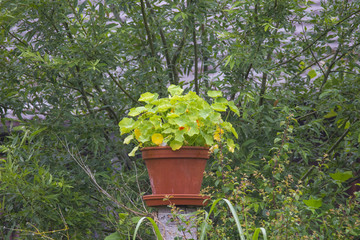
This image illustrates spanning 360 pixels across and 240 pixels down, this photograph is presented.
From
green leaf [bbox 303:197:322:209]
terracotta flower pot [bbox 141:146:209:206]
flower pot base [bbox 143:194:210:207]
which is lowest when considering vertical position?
flower pot base [bbox 143:194:210:207]

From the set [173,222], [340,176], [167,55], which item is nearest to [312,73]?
[340,176]

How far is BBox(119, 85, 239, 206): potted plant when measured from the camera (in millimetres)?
2100

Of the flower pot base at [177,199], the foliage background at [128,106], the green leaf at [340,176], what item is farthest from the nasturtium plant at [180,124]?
the green leaf at [340,176]

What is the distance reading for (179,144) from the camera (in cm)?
209

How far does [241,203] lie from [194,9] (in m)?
1.15

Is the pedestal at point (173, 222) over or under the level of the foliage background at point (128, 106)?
under

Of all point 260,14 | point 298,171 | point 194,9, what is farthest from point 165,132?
point 298,171

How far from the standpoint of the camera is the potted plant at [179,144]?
2100 mm

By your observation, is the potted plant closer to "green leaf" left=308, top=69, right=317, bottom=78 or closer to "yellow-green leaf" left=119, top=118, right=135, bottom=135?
"yellow-green leaf" left=119, top=118, right=135, bottom=135

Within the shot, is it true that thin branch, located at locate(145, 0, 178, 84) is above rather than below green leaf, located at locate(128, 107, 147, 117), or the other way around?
above

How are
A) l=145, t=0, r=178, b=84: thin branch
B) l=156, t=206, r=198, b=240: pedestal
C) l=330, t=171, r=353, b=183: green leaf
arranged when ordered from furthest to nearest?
l=145, t=0, r=178, b=84: thin branch, l=330, t=171, r=353, b=183: green leaf, l=156, t=206, r=198, b=240: pedestal

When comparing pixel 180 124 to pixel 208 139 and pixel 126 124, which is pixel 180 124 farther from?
pixel 126 124

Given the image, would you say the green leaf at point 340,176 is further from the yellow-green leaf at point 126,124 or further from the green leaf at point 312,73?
the yellow-green leaf at point 126,124

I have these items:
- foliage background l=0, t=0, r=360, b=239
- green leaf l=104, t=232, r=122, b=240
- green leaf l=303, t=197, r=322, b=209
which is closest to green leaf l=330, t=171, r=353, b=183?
foliage background l=0, t=0, r=360, b=239
